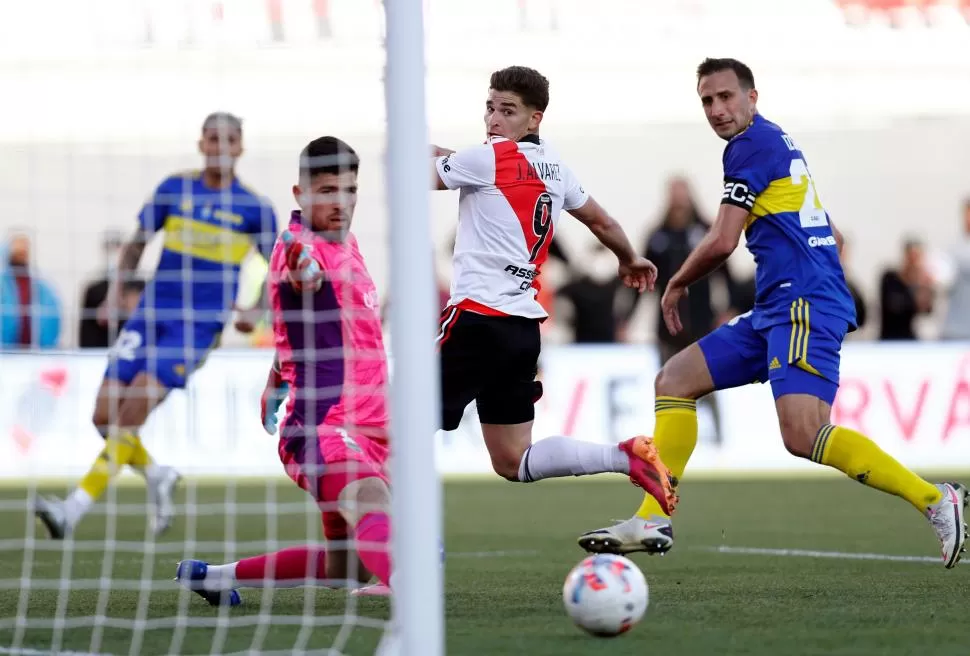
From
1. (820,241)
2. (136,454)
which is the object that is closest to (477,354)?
(820,241)

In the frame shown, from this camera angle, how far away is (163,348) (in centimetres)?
847

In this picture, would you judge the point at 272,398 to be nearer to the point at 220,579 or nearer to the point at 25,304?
the point at 220,579

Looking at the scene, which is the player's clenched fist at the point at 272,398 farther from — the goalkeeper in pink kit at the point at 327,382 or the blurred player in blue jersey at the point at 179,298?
the blurred player in blue jersey at the point at 179,298

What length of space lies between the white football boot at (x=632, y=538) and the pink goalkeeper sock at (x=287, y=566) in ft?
4.08

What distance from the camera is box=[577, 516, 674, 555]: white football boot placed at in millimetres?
6199

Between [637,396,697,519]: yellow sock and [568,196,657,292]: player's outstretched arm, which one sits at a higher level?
[568,196,657,292]: player's outstretched arm

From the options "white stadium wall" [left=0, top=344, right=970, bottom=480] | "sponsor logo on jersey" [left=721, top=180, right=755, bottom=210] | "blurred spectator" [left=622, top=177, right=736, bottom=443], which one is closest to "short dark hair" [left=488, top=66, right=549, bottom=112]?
"sponsor logo on jersey" [left=721, top=180, right=755, bottom=210]

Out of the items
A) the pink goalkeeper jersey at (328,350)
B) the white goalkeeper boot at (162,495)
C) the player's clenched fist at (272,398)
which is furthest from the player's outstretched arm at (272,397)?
the white goalkeeper boot at (162,495)

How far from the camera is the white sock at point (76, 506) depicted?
7855 millimetres

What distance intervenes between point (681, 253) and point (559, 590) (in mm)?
8287

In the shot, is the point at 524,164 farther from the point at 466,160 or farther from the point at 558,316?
the point at 558,316

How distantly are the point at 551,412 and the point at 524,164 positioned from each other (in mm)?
7828

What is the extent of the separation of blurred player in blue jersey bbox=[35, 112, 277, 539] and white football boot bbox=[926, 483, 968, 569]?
3661mm

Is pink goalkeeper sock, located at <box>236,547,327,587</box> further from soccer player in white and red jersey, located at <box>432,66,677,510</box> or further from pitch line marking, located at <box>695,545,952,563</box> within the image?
pitch line marking, located at <box>695,545,952,563</box>
